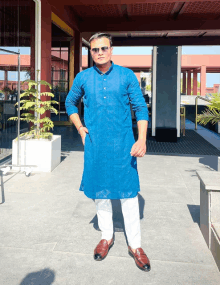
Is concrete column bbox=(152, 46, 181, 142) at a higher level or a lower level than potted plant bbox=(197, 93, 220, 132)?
higher

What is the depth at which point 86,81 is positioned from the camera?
2.41 m

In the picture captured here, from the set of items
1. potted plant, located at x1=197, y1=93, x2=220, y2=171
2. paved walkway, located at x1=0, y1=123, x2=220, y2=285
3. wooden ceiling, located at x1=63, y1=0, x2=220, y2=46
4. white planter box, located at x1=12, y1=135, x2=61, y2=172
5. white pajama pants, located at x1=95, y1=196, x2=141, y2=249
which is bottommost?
paved walkway, located at x1=0, y1=123, x2=220, y2=285

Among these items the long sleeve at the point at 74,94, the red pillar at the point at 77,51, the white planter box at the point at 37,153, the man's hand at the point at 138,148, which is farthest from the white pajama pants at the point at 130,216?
the red pillar at the point at 77,51

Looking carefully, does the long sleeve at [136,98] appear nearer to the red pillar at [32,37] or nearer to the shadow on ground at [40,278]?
the shadow on ground at [40,278]

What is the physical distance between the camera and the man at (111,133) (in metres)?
2.35

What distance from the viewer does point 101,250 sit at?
2.50 m

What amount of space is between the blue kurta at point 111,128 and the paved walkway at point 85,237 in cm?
51

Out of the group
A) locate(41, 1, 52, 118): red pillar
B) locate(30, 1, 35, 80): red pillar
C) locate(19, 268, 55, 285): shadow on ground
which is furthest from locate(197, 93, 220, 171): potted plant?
locate(30, 1, 35, 80): red pillar

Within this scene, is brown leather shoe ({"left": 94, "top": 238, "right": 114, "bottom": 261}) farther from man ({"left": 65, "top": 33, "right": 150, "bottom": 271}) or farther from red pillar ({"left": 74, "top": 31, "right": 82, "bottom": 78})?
red pillar ({"left": 74, "top": 31, "right": 82, "bottom": 78})

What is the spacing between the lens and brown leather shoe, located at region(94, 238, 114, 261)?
8.07 feet

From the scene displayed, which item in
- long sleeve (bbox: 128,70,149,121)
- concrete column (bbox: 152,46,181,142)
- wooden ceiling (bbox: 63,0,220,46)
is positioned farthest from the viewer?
wooden ceiling (bbox: 63,0,220,46)

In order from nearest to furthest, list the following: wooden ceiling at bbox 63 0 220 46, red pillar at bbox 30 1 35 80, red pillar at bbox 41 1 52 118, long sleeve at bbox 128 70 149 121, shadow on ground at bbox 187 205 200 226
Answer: long sleeve at bbox 128 70 149 121 < shadow on ground at bbox 187 205 200 226 < red pillar at bbox 30 1 35 80 < red pillar at bbox 41 1 52 118 < wooden ceiling at bbox 63 0 220 46

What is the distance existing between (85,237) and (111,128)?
1.01 metres

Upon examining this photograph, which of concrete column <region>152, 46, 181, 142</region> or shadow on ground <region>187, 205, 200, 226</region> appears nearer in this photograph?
shadow on ground <region>187, 205, 200, 226</region>
